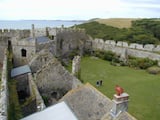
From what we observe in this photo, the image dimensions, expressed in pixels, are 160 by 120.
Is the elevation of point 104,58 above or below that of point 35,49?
below

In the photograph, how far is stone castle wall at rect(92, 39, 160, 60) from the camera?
34.8 metres

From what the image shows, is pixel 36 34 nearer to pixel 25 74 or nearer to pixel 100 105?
pixel 25 74

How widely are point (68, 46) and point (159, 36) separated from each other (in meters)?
24.7

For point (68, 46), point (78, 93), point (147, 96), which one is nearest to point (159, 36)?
point (68, 46)

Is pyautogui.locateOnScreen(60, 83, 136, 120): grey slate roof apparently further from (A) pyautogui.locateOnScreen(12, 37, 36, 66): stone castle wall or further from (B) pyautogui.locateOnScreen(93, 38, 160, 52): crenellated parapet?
(B) pyautogui.locateOnScreen(93, 38, 160, 52): crenellated parapet

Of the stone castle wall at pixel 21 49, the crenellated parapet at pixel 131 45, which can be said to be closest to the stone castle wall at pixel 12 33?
the stone castle wall at pixel 21 49

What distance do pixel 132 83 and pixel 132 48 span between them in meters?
11.2

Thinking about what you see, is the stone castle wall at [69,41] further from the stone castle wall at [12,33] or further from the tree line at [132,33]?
the tree line at [132,33]

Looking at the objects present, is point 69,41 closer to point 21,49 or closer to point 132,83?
point 21,49

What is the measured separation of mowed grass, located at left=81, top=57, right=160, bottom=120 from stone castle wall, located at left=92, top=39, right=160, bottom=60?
9.42 feet

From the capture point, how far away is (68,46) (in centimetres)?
3619

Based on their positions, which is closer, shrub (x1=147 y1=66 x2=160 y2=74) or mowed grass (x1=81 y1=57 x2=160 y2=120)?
mowed grass (x1=81 y1=57 x2=160 y2=120)

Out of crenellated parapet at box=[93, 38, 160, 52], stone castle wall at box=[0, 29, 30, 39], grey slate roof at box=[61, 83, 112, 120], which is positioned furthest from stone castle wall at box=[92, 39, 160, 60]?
grey slate roof at box=[61, 83, 112, 120]

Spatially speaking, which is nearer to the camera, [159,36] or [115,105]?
[115,105]
